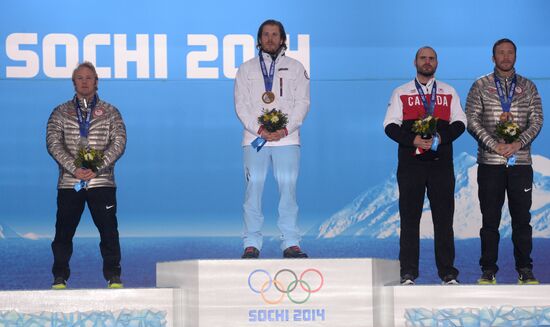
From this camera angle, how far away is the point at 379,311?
18.6 ft

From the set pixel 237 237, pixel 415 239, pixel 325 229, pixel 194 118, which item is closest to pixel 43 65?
pixel 194 118

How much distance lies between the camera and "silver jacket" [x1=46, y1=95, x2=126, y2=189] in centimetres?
641

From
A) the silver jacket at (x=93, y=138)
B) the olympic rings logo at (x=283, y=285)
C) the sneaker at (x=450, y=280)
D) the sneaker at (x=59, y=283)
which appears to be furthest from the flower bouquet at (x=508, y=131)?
the sneaker at (x=59, y=283)

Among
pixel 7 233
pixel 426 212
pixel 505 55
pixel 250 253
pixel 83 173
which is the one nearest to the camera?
pixel 250 253

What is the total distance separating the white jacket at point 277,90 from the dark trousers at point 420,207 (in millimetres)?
790

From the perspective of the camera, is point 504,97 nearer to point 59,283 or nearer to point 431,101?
point 431,101

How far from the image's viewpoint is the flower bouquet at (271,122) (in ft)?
20.3

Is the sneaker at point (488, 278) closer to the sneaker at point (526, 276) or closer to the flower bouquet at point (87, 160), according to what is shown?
the sneaker at point (526, 276)

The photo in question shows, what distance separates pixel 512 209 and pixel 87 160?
9.05 ft

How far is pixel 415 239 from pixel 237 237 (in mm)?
1739

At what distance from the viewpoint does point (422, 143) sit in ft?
20.5

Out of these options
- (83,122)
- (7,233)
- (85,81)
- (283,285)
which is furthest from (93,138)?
(283,285)

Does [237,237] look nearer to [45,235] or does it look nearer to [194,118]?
[194,118]

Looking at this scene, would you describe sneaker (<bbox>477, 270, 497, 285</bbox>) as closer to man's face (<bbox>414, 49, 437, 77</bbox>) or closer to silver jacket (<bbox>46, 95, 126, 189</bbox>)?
man's face (<bbox>414, 49, 437, 77</bbox>)
